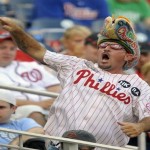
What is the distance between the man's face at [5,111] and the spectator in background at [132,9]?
225 inches

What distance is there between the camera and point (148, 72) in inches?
357

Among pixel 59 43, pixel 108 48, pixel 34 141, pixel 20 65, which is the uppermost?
pixel 59 43

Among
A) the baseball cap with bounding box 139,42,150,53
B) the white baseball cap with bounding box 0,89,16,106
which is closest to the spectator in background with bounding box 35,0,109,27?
the baseball cap with bounding box 139,42,150,53

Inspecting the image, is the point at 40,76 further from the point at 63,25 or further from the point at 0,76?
the point at 63,25

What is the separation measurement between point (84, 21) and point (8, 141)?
573 cm

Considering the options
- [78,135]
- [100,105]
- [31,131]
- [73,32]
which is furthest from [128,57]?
[73,32]

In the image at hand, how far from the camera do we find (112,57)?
626 centimetres

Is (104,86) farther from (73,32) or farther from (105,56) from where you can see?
(73,32)

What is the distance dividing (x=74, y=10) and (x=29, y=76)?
3.18 meters

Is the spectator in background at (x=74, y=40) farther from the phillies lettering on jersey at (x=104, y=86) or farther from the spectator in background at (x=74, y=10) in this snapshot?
the phillies lettering on jersey at (x=104, y=86)

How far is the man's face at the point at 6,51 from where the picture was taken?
911cm

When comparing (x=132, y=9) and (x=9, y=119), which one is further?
(x=132, y=9)

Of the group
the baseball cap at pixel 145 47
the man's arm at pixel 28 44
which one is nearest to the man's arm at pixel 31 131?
the man's arm at pixel 28 44

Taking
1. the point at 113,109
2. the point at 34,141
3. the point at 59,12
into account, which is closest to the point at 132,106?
the point at 113,109
